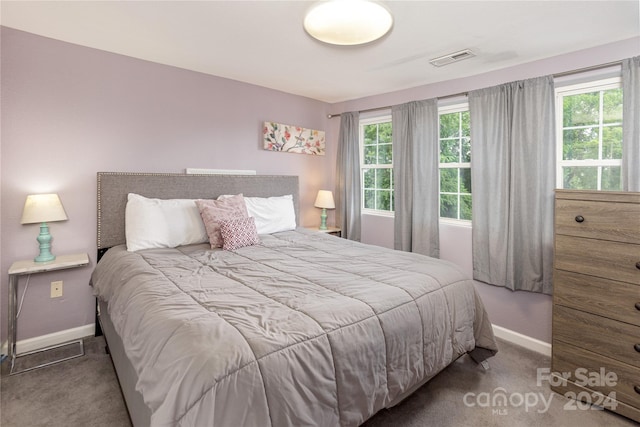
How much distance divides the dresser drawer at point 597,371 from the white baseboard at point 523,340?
0.48 m

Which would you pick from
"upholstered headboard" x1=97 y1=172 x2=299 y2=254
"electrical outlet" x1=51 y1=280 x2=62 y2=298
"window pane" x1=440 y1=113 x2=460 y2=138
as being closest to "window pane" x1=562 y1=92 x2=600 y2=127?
"window pane" x1=440 y1=113 x2=460 y2=138

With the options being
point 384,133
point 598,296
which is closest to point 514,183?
point 598,296

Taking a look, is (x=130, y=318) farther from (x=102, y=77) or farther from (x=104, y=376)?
(x=102, y=77)

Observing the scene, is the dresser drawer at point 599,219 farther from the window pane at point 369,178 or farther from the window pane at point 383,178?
the window pane at point 369,178

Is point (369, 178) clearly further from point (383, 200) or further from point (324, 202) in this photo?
point (324, 202)

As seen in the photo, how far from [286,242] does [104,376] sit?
1.55 metres

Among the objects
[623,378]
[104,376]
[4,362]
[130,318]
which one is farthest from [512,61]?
[4,362]

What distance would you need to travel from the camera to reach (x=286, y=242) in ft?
9.20

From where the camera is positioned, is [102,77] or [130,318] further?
[102,77]

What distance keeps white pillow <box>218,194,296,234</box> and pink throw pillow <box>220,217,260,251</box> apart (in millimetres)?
398

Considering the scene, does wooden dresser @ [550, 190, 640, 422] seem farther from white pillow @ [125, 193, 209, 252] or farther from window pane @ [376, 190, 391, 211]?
white pillow @ [125, 193, 209, 252]

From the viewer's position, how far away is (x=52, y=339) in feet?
8.30

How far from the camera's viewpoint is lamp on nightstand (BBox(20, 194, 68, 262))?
2246 mm

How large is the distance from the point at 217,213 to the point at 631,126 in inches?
119
